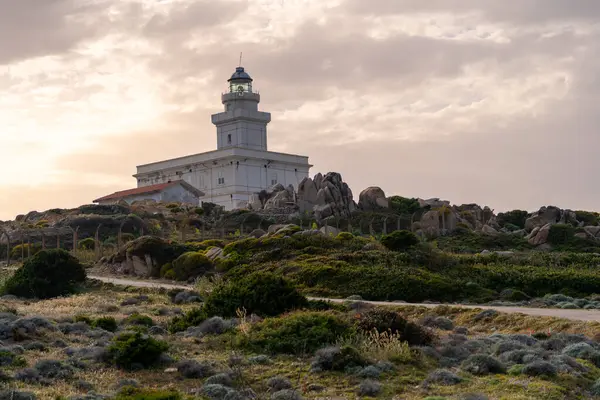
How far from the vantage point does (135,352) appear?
18.7 metres

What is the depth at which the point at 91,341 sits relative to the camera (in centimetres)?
2148

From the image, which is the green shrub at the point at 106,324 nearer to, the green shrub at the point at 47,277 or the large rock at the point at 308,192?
the green shrub at the point at 47,277

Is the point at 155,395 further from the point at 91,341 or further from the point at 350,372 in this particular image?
the point at 91,341

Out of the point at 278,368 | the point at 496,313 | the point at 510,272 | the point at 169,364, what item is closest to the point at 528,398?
the point at 278,368

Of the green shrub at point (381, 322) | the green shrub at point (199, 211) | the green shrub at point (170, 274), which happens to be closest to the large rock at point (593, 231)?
the green shrub at point (170, 274)

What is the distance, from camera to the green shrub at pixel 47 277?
113ft

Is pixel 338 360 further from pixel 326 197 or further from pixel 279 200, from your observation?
pixel 279 200

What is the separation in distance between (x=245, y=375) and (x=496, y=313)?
30.5ft

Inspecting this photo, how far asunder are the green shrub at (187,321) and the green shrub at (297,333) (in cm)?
268

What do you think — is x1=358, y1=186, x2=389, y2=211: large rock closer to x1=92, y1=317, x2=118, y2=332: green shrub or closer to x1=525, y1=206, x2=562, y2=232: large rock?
x1=525, y1=206, x2=562, y2=232: large rock

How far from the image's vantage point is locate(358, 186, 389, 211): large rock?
66.8 metres

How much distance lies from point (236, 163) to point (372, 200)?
38419 millimetres

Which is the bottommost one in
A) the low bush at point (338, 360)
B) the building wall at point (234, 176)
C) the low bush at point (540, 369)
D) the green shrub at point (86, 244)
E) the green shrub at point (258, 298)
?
the low bush at point (540, 369)

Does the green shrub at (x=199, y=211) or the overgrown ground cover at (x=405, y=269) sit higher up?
the green shrub at (x=199, y=211)
